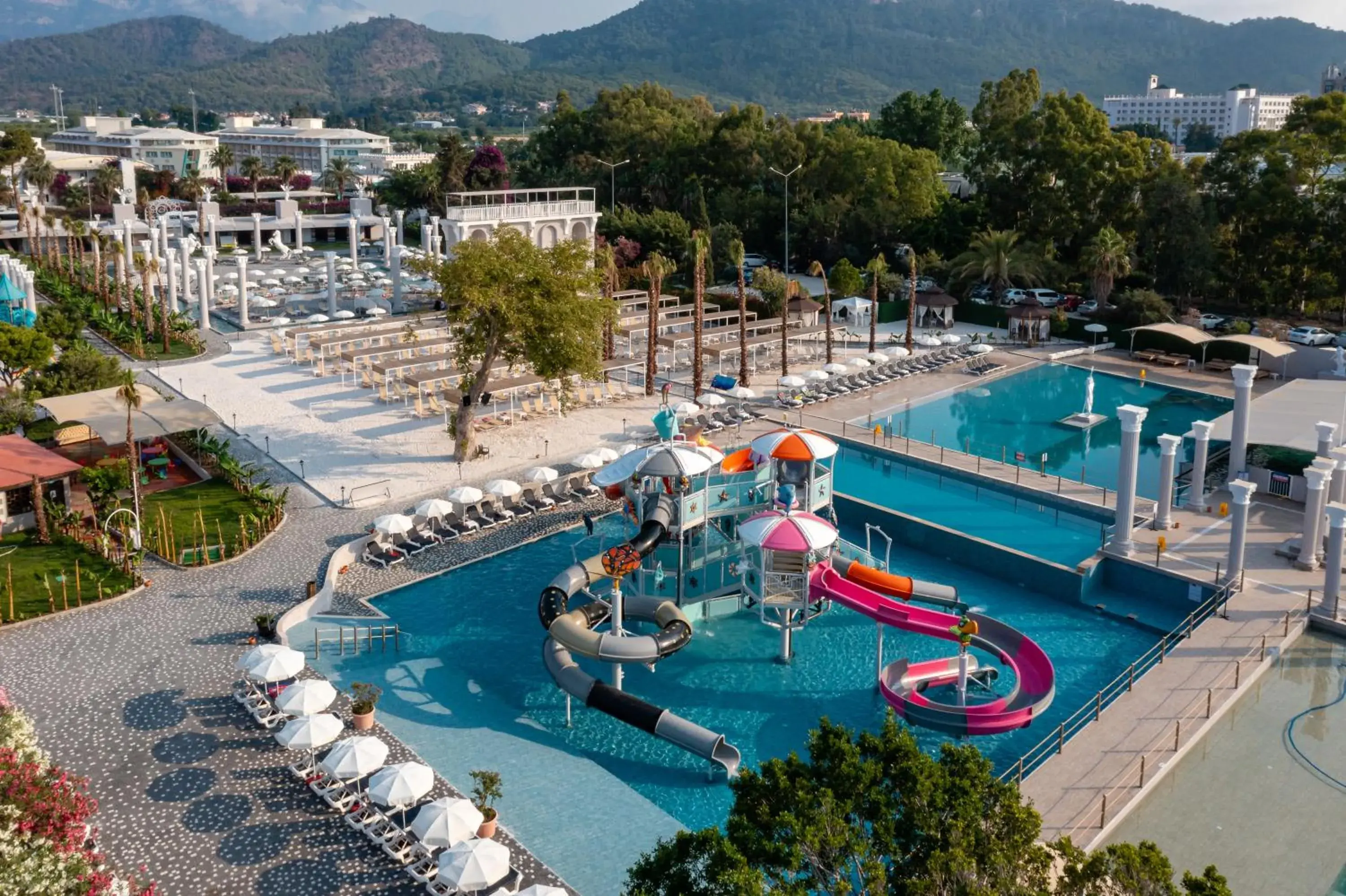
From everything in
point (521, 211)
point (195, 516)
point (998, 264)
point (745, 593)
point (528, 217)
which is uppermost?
point (521, 211)

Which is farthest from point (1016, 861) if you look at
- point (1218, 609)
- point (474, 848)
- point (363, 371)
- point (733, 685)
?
point (363, 371)

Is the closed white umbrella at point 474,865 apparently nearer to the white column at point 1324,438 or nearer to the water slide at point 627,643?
the water slide at point 627,643

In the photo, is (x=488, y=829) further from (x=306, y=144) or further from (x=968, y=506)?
(x=306, y=144)

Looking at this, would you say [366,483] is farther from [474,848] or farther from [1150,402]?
[1150,402]

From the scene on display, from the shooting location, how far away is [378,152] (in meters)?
149

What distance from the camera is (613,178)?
7619 cm

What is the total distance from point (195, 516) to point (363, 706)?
1137 centimetres

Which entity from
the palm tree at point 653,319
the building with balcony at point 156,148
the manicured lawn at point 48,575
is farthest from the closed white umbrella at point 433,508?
the building with balcony at point 156,148

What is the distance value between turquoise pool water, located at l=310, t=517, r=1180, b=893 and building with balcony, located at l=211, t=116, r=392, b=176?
125 meters

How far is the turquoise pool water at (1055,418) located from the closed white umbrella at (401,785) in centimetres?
2228

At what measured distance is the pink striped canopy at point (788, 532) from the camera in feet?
72.7

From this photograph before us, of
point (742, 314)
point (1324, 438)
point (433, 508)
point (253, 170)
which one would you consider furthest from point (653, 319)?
point (253, 170)

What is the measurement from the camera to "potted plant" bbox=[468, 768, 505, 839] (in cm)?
1623

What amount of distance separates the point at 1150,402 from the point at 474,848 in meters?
34.7
